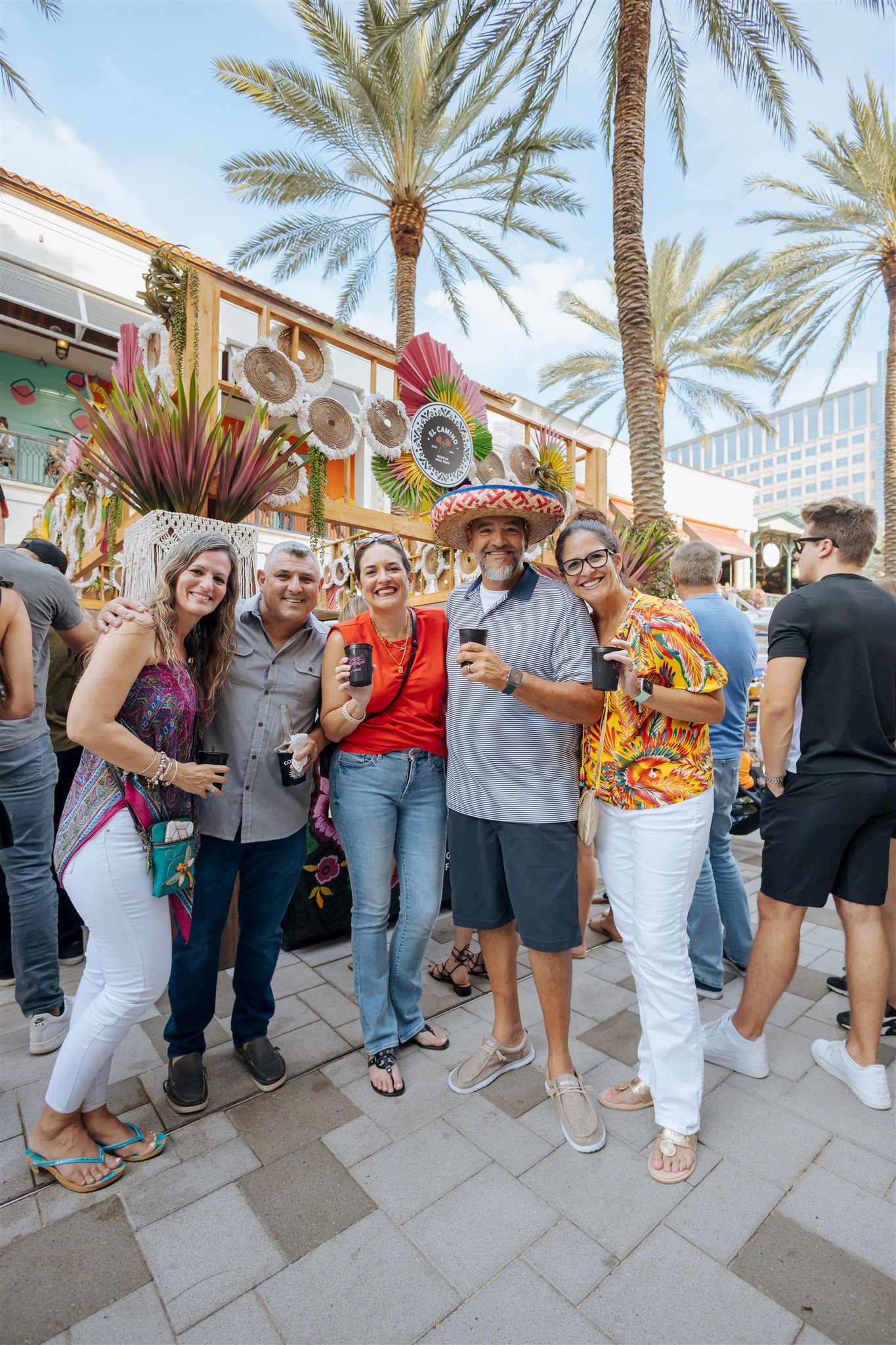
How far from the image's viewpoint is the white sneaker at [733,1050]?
2.57 m

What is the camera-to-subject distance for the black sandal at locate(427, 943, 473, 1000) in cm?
321

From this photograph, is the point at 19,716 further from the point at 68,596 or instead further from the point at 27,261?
the point at 27,261

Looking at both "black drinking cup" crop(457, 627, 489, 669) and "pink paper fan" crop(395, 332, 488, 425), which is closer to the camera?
"black drinking cup" crop(457, 627, 489, 669)

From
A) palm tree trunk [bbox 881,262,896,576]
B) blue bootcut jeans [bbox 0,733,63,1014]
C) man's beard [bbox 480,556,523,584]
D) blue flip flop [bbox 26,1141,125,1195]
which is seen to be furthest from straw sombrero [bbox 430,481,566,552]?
palm tree trunk [bbox 881,262,896,576]

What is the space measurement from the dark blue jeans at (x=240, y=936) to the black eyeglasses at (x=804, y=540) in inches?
88.8

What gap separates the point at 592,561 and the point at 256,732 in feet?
4.43

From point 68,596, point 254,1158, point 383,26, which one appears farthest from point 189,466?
point 383,26

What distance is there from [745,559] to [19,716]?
2549 cm

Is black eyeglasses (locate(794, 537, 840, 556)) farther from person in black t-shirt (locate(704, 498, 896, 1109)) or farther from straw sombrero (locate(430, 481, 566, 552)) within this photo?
straw sombrero (locate(430, 481, 566, 552))

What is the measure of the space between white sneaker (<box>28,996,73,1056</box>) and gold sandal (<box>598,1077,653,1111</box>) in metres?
2.16

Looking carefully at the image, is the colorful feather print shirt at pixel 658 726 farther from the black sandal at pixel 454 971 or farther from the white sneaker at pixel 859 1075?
the black sandal at pixel 454 971

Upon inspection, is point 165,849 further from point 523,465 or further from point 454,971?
point 523,465

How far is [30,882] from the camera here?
2803 mm

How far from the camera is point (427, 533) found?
5746 millimetres
